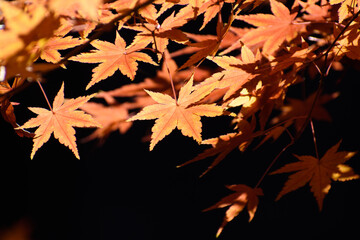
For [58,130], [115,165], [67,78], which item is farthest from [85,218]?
[58,130]

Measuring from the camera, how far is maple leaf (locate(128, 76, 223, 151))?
76 centimetres

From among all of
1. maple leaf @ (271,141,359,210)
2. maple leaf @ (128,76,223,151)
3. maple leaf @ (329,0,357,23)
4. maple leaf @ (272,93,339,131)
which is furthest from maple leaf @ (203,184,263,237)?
maple leaf @ (329,0,357,23)

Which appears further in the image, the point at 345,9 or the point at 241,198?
the point at 241,198

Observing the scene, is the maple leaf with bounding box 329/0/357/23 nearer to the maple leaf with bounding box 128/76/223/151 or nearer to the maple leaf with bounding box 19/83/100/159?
the maple leaf with bounding box 128/76/223/151

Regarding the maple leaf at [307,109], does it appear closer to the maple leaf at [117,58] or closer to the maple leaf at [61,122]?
the maple leaf at [117,58]

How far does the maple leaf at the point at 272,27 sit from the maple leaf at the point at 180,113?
285 millimetres

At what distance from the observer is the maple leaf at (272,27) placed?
910 millimetres

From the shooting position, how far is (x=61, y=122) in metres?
0.84

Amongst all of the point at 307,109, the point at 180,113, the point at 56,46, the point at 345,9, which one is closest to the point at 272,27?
the point at 345,9

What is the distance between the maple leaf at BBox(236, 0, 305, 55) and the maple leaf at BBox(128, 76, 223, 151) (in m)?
0.28

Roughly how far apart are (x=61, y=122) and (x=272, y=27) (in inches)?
29.6

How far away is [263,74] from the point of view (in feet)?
2.79

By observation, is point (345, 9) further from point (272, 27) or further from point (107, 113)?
point (107, 113)

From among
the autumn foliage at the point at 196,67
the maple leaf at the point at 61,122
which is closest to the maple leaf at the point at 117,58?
the autumn foliage at the point at 196,67
